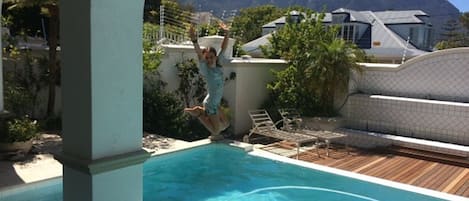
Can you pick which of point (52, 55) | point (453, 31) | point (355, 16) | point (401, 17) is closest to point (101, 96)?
point (52, 55)

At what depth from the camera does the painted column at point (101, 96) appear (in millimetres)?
2510

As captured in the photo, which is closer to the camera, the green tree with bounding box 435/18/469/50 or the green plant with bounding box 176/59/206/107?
the green plant with bounding box 176/59/206/107

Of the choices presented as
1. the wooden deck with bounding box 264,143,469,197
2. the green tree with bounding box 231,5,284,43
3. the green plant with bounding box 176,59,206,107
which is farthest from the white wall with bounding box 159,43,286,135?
the green tree with bounding box 231,5,284,43

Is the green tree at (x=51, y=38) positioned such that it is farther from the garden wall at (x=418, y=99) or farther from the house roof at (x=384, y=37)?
the house roof at (x=384, y=37)

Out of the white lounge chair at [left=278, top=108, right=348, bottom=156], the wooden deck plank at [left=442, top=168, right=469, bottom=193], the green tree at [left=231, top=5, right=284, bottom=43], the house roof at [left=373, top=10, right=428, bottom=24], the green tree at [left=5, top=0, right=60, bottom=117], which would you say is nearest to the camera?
the wooden deck plank at [left=442, top=168, right=469, bottom=193]

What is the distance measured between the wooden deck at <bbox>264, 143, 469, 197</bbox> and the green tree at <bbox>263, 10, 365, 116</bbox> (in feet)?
5.23

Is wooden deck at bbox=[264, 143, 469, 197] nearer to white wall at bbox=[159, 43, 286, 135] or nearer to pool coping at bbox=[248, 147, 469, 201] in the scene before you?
pool coping at bbox=[248, 147, 469, 201]

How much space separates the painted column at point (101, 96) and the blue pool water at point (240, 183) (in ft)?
13.9

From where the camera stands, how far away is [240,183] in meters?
7.74

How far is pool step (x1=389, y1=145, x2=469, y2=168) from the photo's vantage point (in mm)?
8719

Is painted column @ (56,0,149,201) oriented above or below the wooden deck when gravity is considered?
above

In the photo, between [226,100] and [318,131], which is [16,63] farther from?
[318,131]

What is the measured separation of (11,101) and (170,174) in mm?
4651

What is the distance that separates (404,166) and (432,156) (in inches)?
40.8
